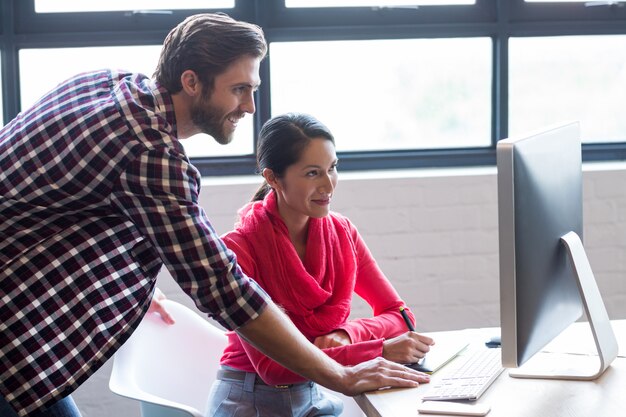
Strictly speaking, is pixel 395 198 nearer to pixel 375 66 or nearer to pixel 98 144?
pixel 375 66

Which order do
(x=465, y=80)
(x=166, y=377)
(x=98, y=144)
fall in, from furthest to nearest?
(x=465, y=80), (x=166, y=377), (x=98, y=144)

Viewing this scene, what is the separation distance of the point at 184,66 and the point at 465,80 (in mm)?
1665

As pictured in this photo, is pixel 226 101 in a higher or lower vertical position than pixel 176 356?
higher

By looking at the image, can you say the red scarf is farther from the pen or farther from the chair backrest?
the chair backrest

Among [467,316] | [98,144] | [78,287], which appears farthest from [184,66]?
[467,316]

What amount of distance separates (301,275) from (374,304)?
236mm

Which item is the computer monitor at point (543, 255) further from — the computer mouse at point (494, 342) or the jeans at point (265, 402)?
the jeans at point (265, 402)

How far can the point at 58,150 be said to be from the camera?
165 cm

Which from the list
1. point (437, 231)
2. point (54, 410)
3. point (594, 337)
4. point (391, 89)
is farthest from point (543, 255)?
point (391, 89)

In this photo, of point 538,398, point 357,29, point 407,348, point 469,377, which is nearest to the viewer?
point 538,398

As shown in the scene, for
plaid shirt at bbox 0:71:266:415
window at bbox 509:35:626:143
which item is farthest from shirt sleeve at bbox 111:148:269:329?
window at bbox 509:35:626:143

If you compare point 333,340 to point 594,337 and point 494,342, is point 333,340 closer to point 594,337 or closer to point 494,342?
point 494,342

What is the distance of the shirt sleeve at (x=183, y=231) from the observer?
5.21ft

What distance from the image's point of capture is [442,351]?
6.26ft
